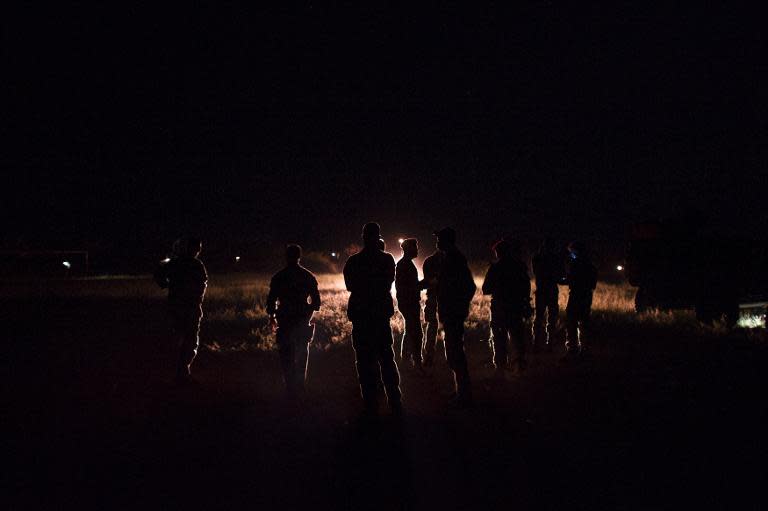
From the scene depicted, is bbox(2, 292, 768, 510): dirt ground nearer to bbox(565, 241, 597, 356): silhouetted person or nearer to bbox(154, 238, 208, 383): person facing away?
bbox(565, 241, 597, 356): silhouetted person

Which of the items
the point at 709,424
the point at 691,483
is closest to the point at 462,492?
the point at 691,483

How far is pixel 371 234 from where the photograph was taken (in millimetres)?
6613

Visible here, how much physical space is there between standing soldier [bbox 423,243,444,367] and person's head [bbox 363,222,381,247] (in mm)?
1960

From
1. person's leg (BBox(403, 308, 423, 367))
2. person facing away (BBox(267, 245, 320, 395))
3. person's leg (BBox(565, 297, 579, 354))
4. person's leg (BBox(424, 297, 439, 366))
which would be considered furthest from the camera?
person's leg (BBox(565, 297, 579, 354))

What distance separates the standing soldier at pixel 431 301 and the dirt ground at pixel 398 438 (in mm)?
348

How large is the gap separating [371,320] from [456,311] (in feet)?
3.70

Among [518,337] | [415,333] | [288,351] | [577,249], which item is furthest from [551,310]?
[288,351]

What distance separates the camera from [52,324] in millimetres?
15898

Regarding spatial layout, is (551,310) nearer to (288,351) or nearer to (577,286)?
(577,286)

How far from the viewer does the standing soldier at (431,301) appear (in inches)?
344

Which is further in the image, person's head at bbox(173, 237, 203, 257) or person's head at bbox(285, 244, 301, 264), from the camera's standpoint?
person's head at bbox(173, 237, 203, 257)

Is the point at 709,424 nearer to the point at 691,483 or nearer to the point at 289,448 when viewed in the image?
the point at 691,483

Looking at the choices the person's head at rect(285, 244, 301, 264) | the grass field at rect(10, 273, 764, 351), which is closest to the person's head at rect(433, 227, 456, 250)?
the person's head at rect(285, 244, 301, 264)

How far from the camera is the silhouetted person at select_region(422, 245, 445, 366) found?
8.75m
